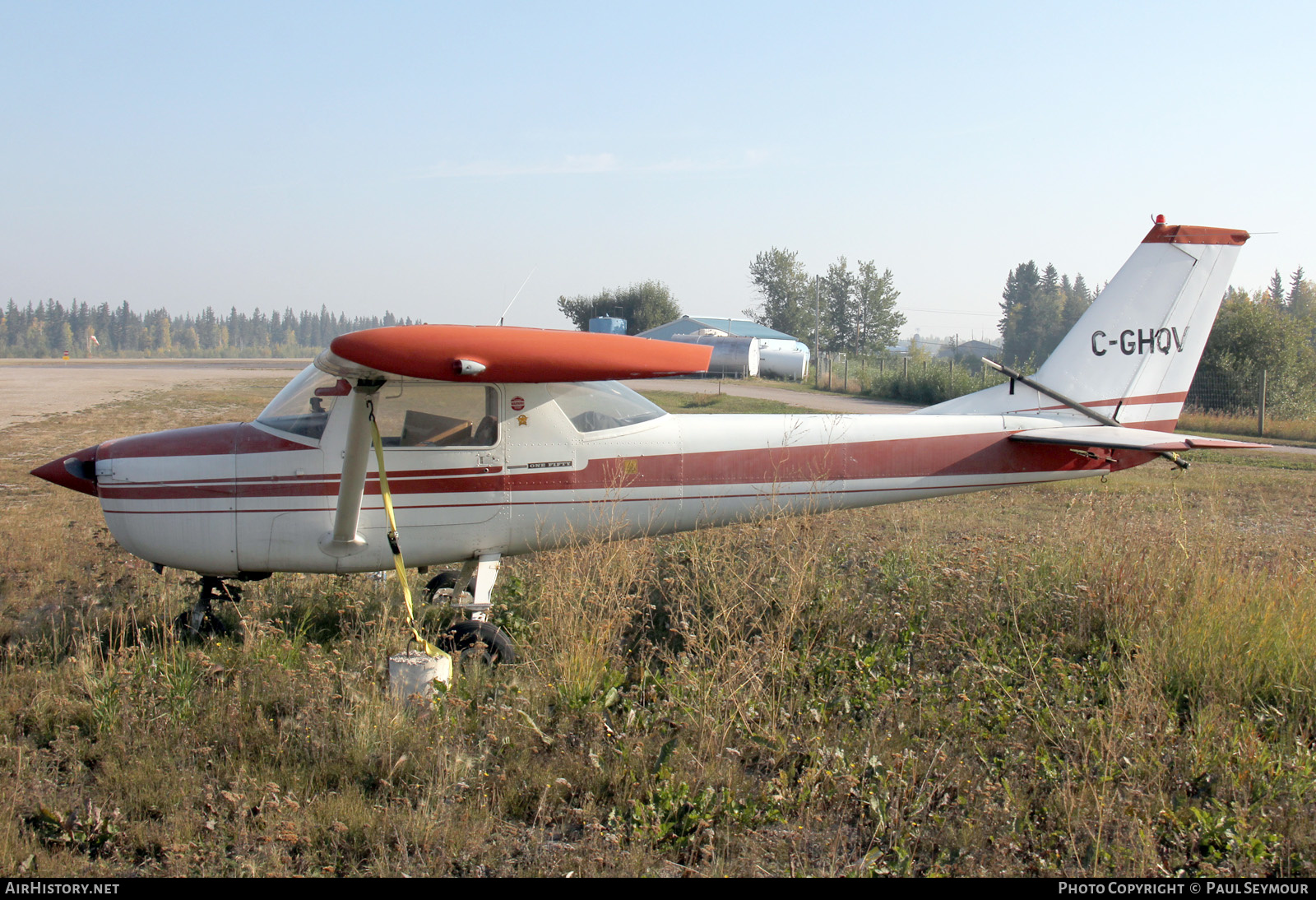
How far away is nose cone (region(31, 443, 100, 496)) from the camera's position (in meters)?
5.14

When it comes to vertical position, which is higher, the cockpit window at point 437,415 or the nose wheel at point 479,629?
the cockpit window at point 437,415

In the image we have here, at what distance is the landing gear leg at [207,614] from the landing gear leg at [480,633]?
5.12 ft

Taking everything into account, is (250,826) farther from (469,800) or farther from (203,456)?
(203,456)

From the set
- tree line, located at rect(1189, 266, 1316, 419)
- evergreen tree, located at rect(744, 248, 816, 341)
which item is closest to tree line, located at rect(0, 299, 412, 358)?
evergreen tree, located at rect(744, 248, 816, 341)

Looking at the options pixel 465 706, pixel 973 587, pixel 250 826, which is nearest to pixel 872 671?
pixel 973 587

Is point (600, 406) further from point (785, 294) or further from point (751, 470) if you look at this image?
point (785, 294)

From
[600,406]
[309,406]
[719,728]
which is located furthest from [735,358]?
[719,728]

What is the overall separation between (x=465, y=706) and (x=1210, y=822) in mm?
3147

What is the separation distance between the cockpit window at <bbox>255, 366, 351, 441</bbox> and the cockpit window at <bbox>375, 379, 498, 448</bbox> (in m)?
0.32

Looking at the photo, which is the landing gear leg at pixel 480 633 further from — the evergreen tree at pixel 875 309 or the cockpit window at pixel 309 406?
the evergreen tree at pixel 875 309

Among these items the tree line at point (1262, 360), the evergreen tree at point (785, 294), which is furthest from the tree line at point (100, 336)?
→ the tree line at point (1262, 360)

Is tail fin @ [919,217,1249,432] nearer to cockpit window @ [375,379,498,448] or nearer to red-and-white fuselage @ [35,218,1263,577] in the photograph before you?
red-and-white fuselage @ [35,218,1263,577]

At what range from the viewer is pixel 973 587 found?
5309mm

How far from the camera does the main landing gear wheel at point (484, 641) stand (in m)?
4.80
